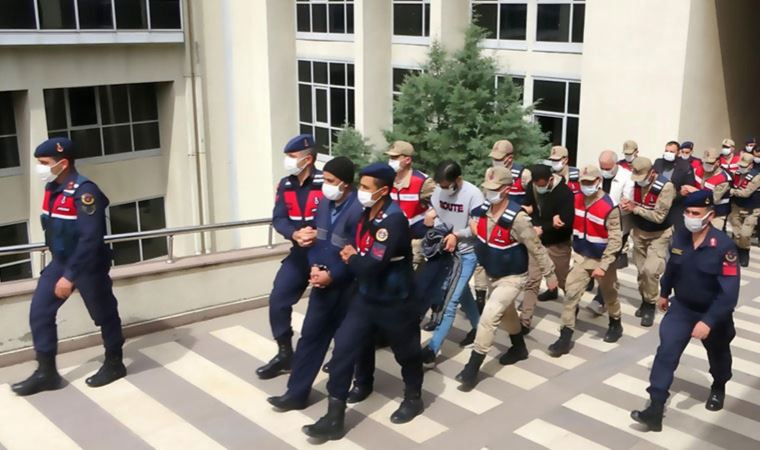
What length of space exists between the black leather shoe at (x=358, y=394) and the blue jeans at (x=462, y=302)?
0.93 m

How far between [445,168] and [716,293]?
107 inches

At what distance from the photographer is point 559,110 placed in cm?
1847

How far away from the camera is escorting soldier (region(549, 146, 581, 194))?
27.3ft

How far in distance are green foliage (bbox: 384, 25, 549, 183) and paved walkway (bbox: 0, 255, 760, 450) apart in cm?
973

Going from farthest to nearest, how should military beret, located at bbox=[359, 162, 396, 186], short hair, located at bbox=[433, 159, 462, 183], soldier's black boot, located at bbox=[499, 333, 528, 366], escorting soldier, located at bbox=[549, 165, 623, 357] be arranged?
escorting soldier, located at bbox=[549, 165, 623, 357]
soldier's black boot, located at bbox=[499, 333, 528, 366]
short hair, located at bbox=[433, 159, 462, 183]
military beret, located at bbox=[359, 162, 396, 186]

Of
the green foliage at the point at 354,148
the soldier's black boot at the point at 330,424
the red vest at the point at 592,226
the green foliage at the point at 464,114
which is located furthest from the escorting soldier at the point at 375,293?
the green foliage at the point at 354,148

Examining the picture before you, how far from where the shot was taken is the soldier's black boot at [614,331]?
830 cm

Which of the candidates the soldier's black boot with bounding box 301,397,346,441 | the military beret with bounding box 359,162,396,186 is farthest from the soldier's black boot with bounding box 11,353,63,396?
the military beret with bounding box 359,162,396,186

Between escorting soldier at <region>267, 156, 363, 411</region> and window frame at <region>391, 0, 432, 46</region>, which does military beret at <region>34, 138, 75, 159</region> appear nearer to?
escorting soldier at <region>267, 156, 363, 411</region>

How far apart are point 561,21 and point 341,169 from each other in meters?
13.6

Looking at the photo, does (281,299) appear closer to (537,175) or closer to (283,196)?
(283,196)

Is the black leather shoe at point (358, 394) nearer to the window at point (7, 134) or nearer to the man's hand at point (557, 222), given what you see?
the man's hand at point (557, 222)

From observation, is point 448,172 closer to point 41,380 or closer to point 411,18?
point 41,380

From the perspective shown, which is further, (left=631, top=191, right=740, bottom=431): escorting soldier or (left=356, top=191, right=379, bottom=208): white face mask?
(left=631, top=191, right=740, bottom=431): escorting soldier
